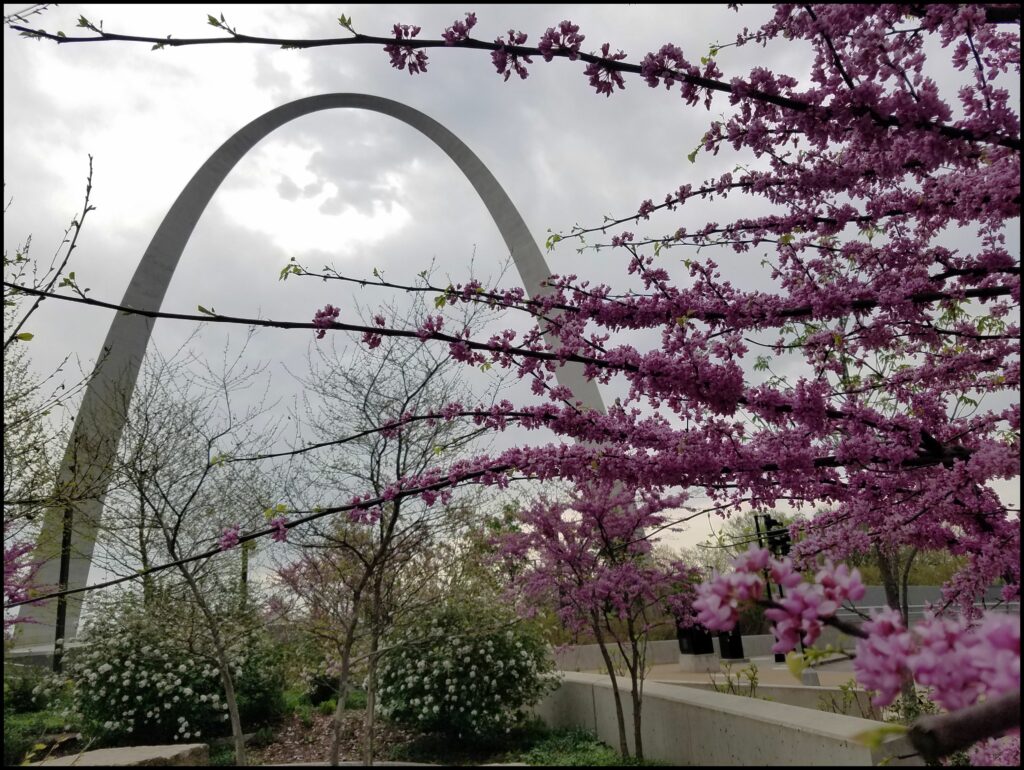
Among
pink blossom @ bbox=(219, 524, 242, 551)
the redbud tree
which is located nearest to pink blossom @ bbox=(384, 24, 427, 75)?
the redbud tree

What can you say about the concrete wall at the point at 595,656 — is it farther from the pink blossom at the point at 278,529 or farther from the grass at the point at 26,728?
the pink blossom at the point at 278,529

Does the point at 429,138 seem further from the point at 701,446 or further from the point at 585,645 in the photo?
the point at 701,446

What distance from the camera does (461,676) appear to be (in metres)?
7.85

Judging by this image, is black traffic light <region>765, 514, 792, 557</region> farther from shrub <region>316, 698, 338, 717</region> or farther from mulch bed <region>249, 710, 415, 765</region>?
shrub <region>316, 698, 338, 717</region>

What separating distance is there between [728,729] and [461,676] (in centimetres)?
369

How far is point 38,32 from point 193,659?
7.90 m

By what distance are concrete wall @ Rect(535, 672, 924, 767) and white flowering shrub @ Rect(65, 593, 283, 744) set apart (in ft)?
14.0

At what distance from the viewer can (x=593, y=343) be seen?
8.84 feet

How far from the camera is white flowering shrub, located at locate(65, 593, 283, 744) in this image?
8.11m

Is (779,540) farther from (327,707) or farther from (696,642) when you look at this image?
(696,642)

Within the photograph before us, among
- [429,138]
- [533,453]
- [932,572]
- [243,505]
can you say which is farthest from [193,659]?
[932,572]

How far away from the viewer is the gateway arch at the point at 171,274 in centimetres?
1031

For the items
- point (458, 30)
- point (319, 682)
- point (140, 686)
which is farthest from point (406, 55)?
point (319, 682)

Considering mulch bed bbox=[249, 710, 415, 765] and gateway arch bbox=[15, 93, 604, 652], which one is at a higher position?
gateway arch bbox=[15, 93, 604, 652]
